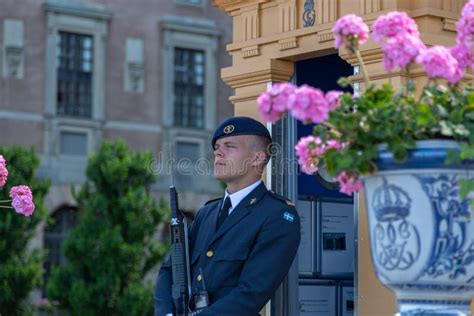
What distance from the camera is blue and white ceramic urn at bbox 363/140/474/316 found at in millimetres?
4016

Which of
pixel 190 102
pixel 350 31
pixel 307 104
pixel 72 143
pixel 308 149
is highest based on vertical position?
pixel 190 102

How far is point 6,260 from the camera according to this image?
18453 mm

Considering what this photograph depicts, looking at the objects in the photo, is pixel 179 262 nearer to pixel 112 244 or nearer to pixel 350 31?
pixel 350 31

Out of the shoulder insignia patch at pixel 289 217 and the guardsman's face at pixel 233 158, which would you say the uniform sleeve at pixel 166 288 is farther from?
the shoulder insignia patch at pixel 289 217

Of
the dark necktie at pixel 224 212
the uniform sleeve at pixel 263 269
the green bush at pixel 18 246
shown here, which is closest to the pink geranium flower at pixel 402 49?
the uniform sleeve at pixel 263 269

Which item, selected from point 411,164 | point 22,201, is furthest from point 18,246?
point 411,164

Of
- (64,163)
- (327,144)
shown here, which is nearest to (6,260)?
(64,163)

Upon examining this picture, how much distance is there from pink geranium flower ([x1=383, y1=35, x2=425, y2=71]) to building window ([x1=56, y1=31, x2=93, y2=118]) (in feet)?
66.2

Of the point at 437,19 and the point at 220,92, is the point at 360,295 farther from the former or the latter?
the point at 220,92

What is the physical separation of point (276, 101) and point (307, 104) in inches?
4.5

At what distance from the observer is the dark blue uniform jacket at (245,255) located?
17.6 feet

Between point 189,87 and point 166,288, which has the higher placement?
point 189,87

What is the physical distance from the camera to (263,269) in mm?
5395

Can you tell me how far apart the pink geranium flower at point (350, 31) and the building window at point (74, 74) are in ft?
65.7
